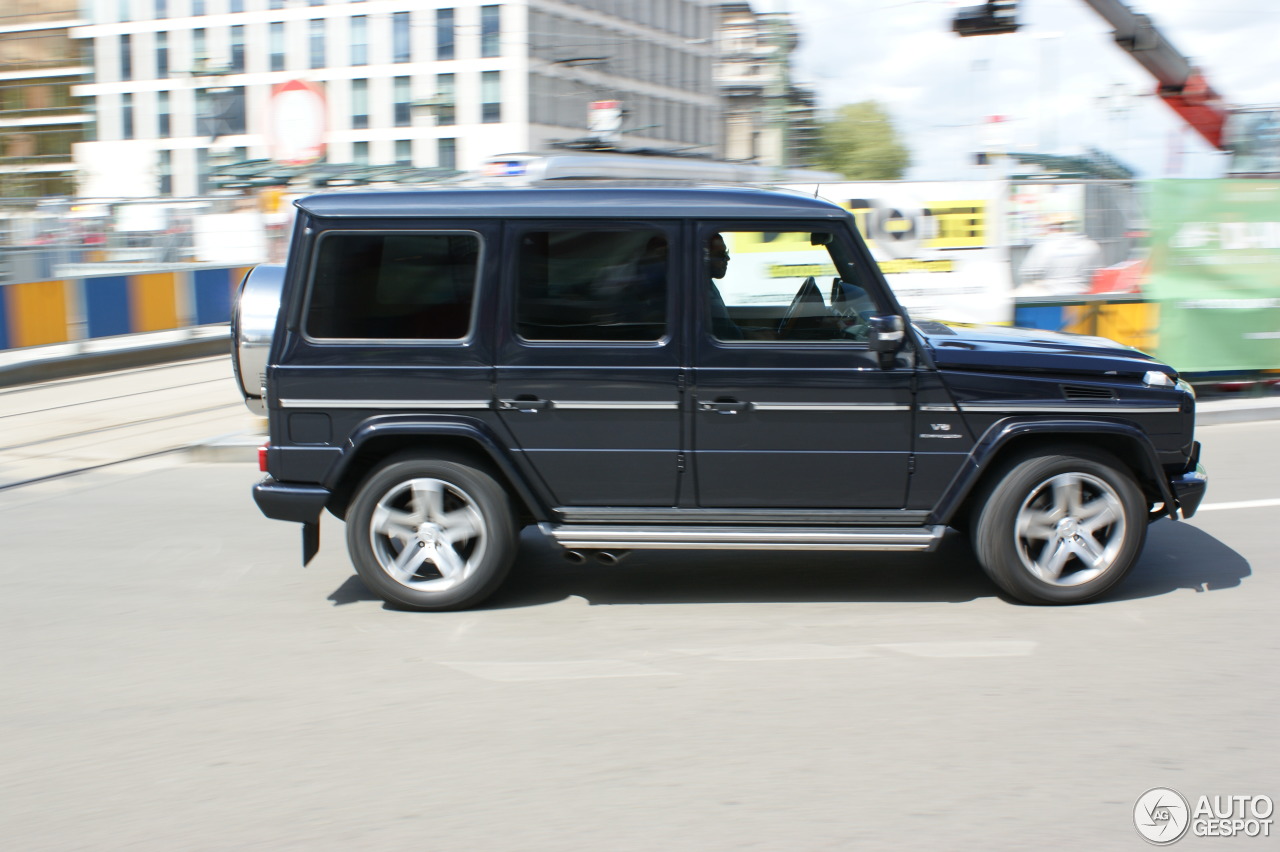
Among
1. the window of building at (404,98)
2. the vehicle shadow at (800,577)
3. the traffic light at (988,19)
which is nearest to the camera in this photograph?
the vehicle shadow at (800,577)

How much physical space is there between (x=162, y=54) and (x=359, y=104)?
13.8 m

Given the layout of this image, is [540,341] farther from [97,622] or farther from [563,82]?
[563,82]

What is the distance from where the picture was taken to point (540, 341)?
5195 mm

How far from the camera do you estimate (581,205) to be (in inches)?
204

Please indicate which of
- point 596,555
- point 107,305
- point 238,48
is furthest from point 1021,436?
point 238,48

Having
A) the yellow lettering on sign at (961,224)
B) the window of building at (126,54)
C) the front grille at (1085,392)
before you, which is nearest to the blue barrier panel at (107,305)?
the yellow lettering on sign at (961,224)

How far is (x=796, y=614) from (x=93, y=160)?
74100 mm

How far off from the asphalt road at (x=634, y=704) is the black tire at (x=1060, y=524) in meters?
0.16

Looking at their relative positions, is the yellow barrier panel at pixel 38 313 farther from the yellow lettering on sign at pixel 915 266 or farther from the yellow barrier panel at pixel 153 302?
the yellow lettering on sign at pixel 915 266

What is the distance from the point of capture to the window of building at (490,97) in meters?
63.1

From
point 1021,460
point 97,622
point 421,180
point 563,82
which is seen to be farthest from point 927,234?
point 563,82

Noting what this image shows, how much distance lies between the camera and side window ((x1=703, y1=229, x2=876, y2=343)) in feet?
16.9

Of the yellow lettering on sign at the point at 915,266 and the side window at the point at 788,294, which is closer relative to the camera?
the side window at the point at 788,294

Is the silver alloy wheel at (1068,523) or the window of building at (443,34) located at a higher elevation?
the window of building at (443,34)
